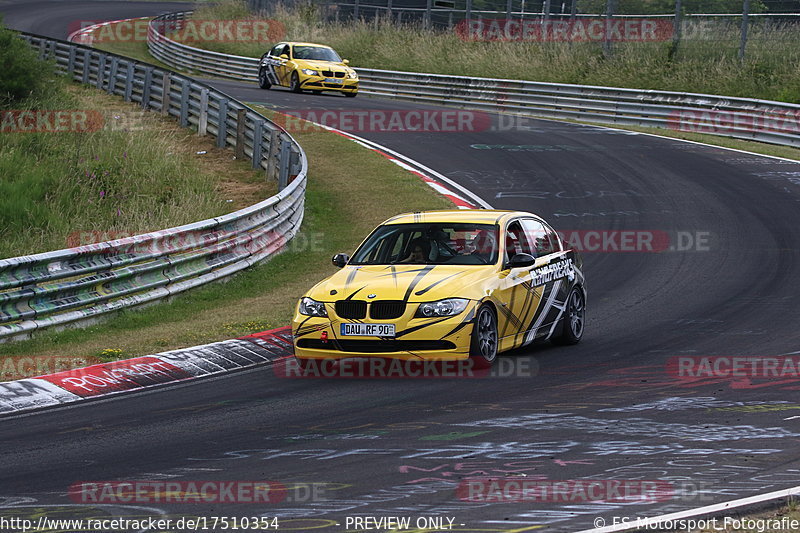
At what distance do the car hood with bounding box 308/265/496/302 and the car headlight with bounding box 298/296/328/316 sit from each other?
1.9 inches

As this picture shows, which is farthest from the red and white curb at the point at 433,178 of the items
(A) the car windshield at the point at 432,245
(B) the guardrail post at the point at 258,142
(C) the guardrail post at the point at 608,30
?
(C) the guardrail post at the point at 608,30

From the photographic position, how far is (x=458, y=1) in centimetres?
4247

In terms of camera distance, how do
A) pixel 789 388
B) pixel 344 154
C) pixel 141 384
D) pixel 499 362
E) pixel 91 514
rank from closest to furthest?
pixel 91 514 → pixel 789 388 → pixel 141 384 → pixel 499 362 → pixel 344 154

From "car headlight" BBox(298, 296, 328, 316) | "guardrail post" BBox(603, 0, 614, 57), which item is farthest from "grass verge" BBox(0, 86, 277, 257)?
"guardrail post" BBox(603, 0, 614, 57)

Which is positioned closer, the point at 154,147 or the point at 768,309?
the point at 768,309

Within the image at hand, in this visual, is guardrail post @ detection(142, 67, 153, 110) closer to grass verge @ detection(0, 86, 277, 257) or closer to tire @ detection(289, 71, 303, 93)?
grass verge @ detection(0, 86, 277, 257)

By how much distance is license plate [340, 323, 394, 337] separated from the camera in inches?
407

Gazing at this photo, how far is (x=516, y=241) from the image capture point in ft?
39.0

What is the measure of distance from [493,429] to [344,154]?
63.3ft

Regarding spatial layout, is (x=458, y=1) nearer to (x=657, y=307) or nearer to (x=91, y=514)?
(x=657, y=307)

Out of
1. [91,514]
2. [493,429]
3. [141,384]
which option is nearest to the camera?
[91,514]

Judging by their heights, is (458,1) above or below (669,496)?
above

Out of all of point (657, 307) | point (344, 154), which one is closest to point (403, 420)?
point (657, 307)

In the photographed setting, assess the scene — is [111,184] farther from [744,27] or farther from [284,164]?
[744,27]
